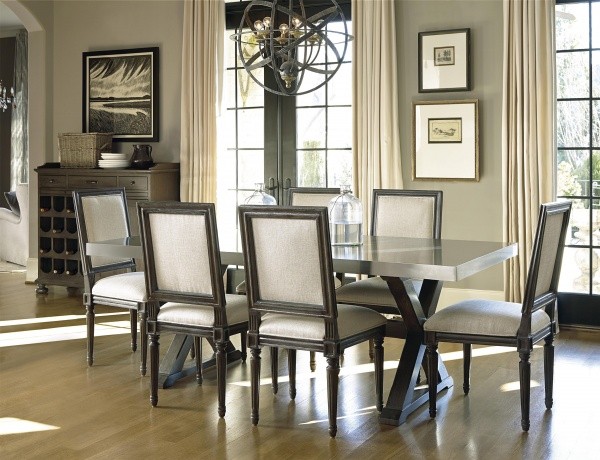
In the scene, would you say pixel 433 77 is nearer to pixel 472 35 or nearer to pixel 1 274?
pixel 472 35

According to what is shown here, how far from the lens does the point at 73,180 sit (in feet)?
24.9

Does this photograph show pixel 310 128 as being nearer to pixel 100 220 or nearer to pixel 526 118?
pixel 526 118

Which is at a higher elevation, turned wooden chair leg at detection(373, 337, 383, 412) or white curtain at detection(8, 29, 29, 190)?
white curtain at detection(8, 29, 29, 190)

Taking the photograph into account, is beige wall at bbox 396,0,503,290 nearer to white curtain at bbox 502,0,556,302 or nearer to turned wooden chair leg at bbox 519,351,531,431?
white curtain at bbox 502,0,556,302

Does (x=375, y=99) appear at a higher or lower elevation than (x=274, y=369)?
higher

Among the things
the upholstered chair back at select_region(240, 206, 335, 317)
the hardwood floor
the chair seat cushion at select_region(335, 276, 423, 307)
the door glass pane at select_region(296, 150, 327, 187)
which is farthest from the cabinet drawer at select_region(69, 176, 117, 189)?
the upholstered chair back at select_region(240, 206, 335, 317)

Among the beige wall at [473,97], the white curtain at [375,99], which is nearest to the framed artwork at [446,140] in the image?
the beige wall at [473,97]

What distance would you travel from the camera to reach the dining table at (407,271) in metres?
3.85

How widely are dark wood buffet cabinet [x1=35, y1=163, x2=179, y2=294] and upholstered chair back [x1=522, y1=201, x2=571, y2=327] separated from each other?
155 inches

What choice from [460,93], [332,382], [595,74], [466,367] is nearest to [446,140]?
[460,93]

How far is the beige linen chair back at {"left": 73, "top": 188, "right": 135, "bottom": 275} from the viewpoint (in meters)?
5.21

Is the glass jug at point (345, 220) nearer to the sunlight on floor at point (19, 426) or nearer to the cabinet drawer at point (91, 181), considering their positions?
the sunlight on floor at point (19, 426)

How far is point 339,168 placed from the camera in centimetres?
708

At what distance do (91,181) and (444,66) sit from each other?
10.2 feet
